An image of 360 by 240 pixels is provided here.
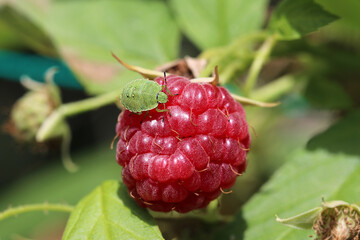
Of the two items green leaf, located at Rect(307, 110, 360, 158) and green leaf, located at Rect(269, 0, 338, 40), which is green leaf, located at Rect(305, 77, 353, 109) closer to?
green leaf, located at Rect(307, 110, 360, 158)

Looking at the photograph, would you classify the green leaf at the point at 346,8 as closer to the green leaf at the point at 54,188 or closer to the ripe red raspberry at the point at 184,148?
the ripe red raspberry at the point at 184,148

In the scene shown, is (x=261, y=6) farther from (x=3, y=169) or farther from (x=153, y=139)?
(x=3, y=169)

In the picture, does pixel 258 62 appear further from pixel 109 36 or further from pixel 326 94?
pixel 109 36

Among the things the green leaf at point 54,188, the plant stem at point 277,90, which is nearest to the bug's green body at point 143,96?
the plant stem at point 277,90

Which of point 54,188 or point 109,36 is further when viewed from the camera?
point 54,188

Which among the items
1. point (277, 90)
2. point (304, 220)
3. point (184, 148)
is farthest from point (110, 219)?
point (277, 90)
